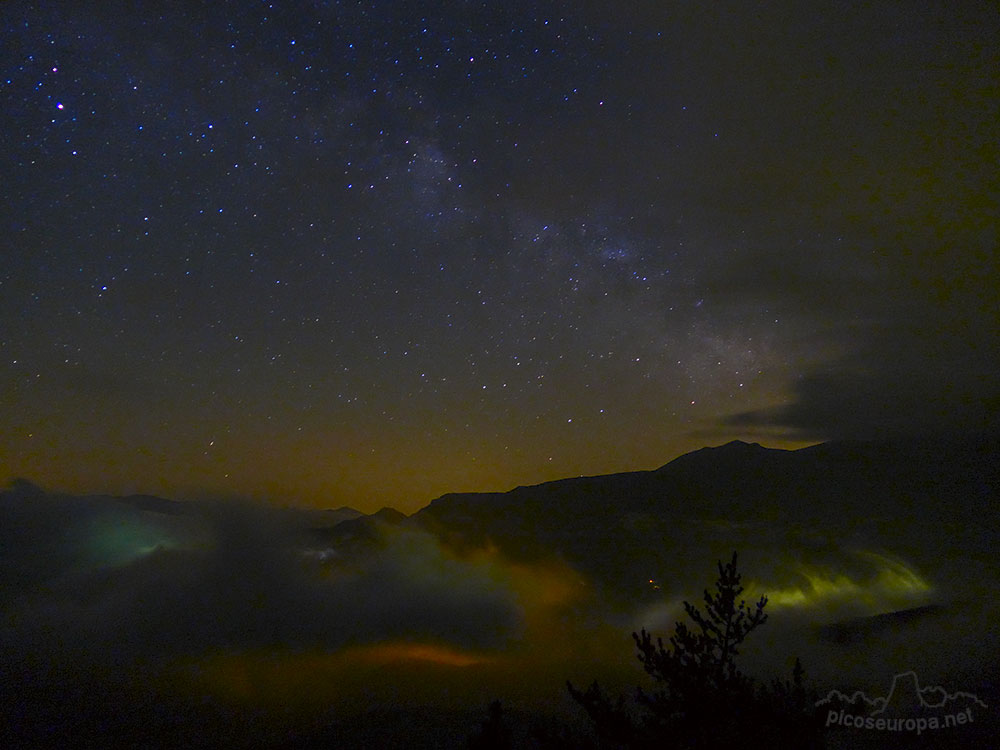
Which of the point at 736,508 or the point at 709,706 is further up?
the point at 709,706

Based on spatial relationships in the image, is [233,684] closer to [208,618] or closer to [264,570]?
[208,618]

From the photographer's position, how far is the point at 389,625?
91000 mm

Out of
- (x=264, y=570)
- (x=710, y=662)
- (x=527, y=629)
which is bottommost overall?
(x=527, y=629)

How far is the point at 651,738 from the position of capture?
6.95 meters

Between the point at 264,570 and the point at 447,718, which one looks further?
the point at 264,570

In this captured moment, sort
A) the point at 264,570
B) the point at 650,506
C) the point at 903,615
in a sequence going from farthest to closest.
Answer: the point at 650,506, the point at 264,570, the point at 903,615

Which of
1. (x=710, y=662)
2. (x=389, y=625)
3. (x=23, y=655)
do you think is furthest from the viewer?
(x=389, y=625)

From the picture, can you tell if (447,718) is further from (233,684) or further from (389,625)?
(389,625)

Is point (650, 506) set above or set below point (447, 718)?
above

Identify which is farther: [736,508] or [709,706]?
[736,508]

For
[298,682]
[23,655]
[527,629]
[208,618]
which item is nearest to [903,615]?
[527,629]

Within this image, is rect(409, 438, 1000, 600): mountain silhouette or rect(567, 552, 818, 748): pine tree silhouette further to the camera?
rect(409, 438, 1000, 600): mountain silhouette

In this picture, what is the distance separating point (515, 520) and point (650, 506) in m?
35.3

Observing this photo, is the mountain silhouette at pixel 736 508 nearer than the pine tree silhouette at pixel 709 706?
No
